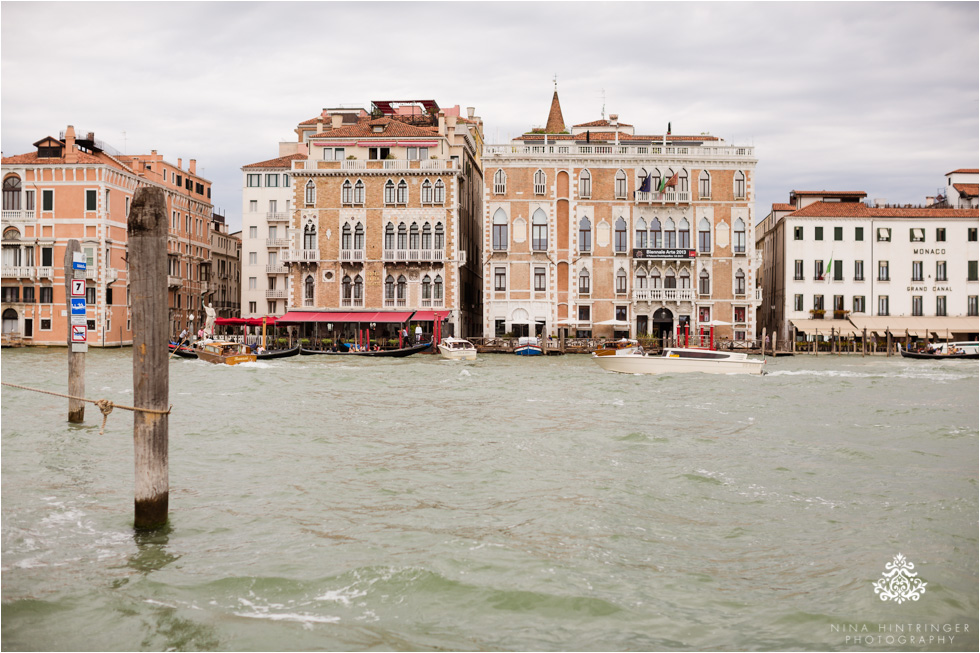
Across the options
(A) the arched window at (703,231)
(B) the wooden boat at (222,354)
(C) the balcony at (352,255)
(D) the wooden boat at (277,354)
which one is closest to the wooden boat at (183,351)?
(B) the wooden boat at (222,354)

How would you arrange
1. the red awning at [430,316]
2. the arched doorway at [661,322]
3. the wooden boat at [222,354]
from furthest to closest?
the arched doorway at [661,322] → the red awning at [430,316] → the wooden boat at [222,354]

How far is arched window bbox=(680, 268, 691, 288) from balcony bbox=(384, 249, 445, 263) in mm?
12265

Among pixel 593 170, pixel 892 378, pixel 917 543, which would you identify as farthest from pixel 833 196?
pixel 917 543

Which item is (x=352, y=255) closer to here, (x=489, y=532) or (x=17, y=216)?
(x=17, y=216)

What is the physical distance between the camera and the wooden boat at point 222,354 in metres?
30.3

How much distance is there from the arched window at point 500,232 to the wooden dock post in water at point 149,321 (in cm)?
3685

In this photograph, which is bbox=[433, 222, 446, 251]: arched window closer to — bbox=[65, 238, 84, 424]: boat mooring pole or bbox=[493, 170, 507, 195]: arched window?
bbox=[493, 170, 507, 195]: arched window

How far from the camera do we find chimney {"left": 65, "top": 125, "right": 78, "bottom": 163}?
44062 mm

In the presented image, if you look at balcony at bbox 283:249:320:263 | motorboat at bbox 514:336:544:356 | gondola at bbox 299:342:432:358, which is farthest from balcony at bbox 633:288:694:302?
balcony at bbox 283:249:320:263

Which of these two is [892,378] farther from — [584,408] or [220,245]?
[220,245]

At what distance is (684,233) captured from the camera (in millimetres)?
43312

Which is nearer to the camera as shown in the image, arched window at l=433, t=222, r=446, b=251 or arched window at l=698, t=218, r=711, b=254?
arched window at l=433, t=222, r=446, b=251

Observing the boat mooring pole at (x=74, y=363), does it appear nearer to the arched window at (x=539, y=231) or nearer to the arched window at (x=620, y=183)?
the arched window at (x=539, y=231)

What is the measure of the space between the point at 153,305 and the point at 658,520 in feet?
15.8
